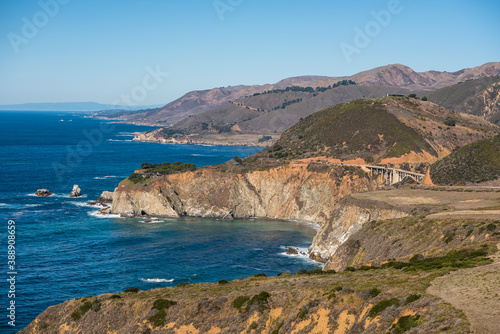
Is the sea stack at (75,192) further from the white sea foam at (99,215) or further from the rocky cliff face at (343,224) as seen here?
the rocky cliff face at (343,224)

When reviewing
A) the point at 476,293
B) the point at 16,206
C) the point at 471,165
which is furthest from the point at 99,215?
the point at 476,293

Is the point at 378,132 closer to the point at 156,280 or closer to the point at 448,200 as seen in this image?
the point at 448,200

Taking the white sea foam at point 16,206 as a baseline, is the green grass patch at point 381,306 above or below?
above

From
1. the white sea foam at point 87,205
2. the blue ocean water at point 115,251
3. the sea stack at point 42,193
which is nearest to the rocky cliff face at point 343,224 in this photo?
the blue ocean water at point 115,251

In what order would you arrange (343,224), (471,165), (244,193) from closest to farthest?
(343,224) < (471,165) < (244,193)

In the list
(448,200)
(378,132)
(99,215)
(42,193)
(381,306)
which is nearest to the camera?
(381,306)

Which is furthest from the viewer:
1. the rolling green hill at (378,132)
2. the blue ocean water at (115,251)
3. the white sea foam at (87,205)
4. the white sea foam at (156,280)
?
the rolling green hill at (378,132)
